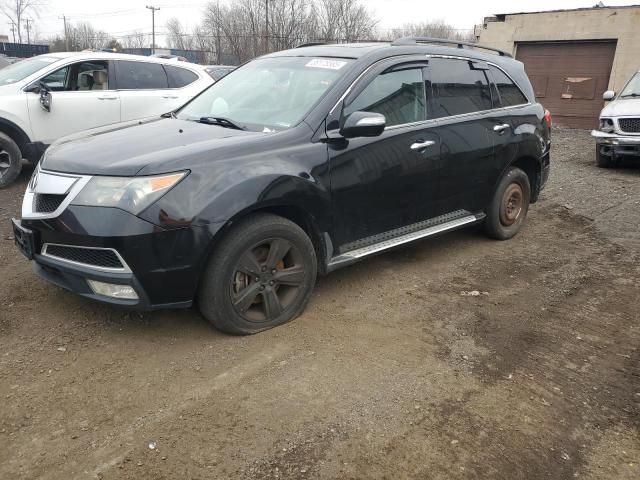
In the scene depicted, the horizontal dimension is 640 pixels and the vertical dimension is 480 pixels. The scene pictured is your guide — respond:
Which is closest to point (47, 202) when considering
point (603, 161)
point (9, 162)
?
point (9, 162)

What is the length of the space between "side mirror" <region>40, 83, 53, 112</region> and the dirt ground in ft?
10.5

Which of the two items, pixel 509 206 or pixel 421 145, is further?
pixel 509 206

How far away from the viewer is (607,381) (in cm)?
321

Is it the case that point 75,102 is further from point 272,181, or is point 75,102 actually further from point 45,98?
point 272,181

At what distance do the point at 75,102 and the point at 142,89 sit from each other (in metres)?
1.01

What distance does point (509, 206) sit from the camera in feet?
18.4

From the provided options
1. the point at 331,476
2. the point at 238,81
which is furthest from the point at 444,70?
the point at 331,476

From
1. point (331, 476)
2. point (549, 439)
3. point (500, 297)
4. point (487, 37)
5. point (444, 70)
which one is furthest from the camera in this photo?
point (487, 37)

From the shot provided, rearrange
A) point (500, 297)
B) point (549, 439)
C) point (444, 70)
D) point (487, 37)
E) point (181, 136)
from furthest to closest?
point (487, 37)
point (444, 70)
point (500, 297)
point (181, 136)
point (549, 439)

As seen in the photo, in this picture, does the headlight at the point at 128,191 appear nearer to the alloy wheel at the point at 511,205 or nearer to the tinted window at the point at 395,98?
the tinted window at the point at 395,98

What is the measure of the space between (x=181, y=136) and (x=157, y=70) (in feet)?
17.4

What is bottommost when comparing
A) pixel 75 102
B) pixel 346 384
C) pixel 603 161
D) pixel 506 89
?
pixel 346 384

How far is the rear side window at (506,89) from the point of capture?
529 cm

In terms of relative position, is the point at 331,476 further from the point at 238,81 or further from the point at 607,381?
the point at 238,81
